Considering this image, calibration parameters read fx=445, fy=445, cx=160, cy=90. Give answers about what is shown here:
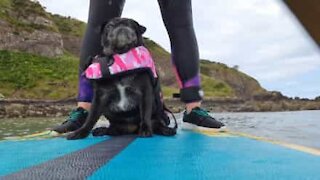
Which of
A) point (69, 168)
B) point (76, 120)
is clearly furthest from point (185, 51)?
point (69, 168)

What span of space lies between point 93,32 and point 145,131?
58cm

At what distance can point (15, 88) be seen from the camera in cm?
3331

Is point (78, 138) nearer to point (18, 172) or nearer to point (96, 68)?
point (96, 68)

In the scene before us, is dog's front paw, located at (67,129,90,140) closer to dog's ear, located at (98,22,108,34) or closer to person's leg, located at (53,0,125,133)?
person's leg, located at (53,0,125,133)

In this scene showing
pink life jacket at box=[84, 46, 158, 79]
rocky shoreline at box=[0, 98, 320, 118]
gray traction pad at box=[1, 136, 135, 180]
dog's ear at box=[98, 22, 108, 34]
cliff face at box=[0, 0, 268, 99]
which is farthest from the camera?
cliff face at box=[0, 0, 268, 99]

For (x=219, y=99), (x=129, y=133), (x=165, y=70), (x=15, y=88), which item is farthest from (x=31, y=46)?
(x=129, y=133)

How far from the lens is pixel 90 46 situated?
2.28 meters

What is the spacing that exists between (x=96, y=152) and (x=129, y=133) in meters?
0.80

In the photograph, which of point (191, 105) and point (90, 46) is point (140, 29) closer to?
point (90, 46)

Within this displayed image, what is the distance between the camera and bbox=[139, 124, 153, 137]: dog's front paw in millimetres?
2036

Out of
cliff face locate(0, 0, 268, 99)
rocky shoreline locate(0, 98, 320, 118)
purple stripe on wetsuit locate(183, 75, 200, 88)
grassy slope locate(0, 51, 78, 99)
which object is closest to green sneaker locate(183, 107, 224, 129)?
purple stripe on wetsuit locate(183, 75, 200, 88)

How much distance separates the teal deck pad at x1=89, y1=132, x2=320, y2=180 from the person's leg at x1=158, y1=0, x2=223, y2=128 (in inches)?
27.9

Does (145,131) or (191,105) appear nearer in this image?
(145,131)

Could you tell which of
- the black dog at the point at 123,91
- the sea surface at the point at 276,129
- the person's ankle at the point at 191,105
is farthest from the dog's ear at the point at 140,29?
the sea surface at the point at 276,129
